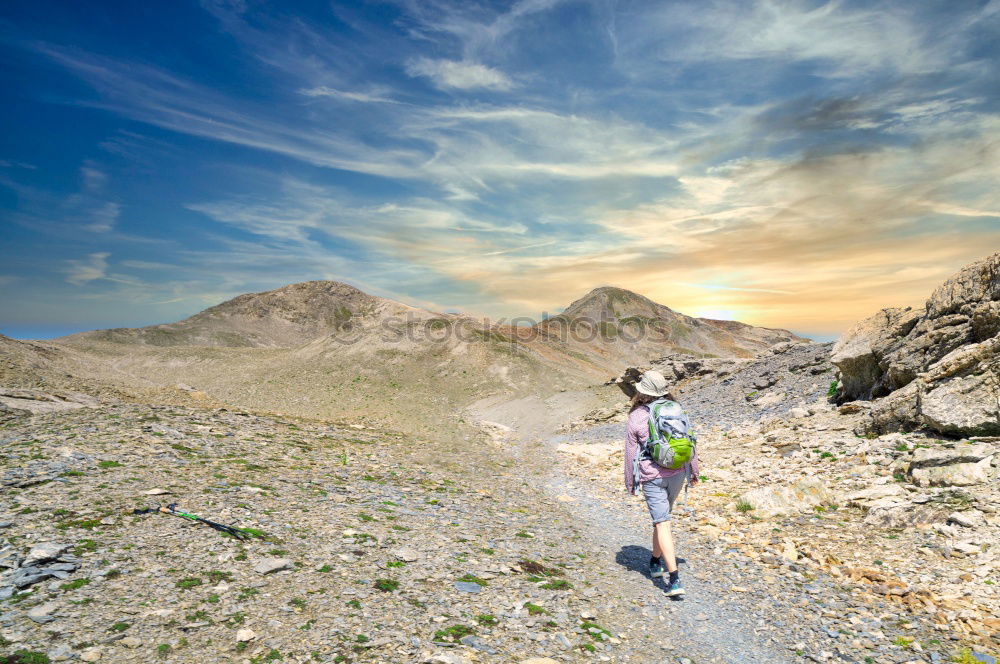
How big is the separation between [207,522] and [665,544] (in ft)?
27.1

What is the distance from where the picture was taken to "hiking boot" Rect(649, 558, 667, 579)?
8.77m

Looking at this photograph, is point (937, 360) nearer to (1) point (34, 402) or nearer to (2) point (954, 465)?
(2) point (954, 465)

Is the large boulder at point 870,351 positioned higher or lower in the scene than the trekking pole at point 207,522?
higher

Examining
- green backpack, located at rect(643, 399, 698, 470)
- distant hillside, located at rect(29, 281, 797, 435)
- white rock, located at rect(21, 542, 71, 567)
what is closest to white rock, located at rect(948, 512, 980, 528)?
green backpack, located at rect(643, 399, 698, 470)

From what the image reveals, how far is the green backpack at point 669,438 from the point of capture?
827 centimetres

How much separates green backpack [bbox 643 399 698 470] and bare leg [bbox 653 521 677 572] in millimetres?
1105

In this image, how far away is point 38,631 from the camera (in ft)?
17.9

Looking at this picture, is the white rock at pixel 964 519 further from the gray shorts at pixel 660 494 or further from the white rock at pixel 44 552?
the white rock at pixel 44 552

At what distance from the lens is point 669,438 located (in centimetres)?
834

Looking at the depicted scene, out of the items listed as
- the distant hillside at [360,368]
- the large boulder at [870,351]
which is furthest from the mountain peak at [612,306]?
the large boulder at [870,351]

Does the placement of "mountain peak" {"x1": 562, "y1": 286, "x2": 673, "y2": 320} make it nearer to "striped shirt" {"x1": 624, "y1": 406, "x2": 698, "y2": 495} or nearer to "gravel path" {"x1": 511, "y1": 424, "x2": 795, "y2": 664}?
"gravel path" {"x1": 511, "y1": 424, "x2": 795, "y2": 664}

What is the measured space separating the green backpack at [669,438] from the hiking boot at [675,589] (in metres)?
1.94

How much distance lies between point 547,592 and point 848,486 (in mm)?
8894

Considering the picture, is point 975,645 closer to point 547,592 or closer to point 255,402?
point 547,592
